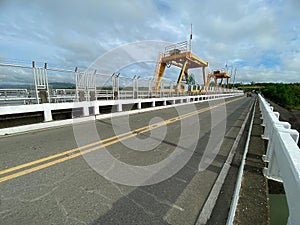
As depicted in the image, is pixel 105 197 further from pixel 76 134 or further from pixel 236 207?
pixel 76 134

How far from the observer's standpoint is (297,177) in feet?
4.56

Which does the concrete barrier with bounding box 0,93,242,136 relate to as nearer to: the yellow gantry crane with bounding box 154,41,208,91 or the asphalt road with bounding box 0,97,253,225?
the asphalt road with bounding box 0,97,253,225

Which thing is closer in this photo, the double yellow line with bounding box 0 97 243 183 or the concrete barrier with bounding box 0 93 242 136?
the double yellow line with bounding box 0 97 243 183

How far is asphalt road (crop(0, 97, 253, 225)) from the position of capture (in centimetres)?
206

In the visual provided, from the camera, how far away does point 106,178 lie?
2.88 metres

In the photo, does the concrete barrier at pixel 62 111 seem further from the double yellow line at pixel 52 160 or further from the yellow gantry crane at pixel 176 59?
the yellow gantry crane at pixel 176 59

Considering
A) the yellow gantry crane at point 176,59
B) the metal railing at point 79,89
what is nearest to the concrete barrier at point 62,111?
the metal railing at point 79,89

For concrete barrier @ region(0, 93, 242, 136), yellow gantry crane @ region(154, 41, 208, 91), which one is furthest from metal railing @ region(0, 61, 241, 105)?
yellow gantry crane @ region(154, 41, 208, 91)

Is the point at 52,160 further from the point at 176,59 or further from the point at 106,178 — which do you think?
the point at 176,59

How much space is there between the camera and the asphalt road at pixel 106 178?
2.06m

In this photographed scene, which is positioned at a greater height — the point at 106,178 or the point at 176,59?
the point at 176,59

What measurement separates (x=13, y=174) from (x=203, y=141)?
4972 mm

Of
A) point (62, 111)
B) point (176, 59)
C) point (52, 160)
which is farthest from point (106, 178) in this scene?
point (176, 59)

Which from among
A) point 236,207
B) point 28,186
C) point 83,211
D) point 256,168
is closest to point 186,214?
point 236,207
